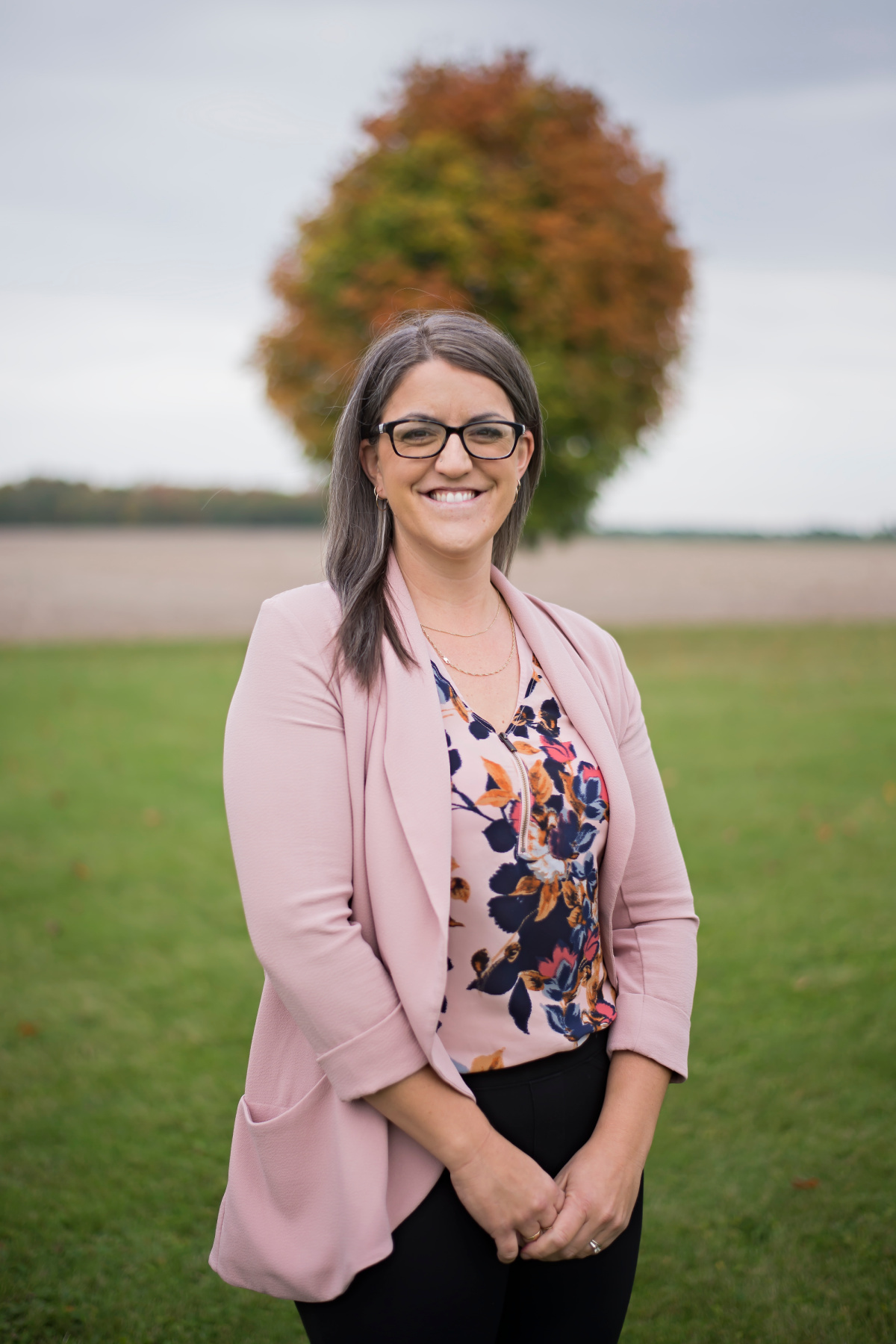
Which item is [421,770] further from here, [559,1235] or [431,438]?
[559,1235]

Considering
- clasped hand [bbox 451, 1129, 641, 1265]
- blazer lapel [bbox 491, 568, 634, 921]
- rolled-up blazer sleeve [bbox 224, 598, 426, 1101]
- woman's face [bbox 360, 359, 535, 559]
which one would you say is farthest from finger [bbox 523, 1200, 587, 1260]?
woman's face [bbox 360, 359, 535, 559]

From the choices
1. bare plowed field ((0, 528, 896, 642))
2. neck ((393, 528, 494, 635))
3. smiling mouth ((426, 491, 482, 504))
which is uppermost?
smiling mouth ((426, 491, 482, 504))

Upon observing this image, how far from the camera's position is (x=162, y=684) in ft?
49.2

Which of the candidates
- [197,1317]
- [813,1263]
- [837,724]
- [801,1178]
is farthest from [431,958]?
[837,724]

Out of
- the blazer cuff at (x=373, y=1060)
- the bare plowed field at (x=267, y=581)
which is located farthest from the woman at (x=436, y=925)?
the bare plowed field at (x=267, y=581)

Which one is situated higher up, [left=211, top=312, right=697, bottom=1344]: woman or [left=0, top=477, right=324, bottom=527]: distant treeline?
[left=211, top=312, right=697, bottom=1344]: woman

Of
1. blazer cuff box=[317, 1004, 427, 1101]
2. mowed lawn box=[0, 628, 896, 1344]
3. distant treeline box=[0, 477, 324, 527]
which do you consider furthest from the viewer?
distant treeline box=[0, 477, 324, 527]

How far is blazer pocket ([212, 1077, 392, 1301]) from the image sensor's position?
1692 millimetres

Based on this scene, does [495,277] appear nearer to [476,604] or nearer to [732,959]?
[732,959]

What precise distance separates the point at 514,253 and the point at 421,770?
55.2 ft

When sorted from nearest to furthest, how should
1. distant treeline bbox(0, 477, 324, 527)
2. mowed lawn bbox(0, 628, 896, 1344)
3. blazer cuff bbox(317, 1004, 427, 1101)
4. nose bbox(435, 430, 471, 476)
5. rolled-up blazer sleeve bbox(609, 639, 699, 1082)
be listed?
blazer cuff bbox(317, 1004, 427, 1101), nose bbox(435, 430, 471, 476), rolled-up blazer sleeve bbox(609, 639, 699, 1082), mowed lawn bbox(0, 628, 896, 1344), distant treeline bbox(0, 477, 324, 527)

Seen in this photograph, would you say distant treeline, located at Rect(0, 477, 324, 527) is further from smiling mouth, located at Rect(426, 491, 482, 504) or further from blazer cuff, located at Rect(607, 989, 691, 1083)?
blazer cuff, located at Rect(607, 989, 691, 1083)

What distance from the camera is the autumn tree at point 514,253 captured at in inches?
650

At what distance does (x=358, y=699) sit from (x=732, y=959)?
15.3 feet
